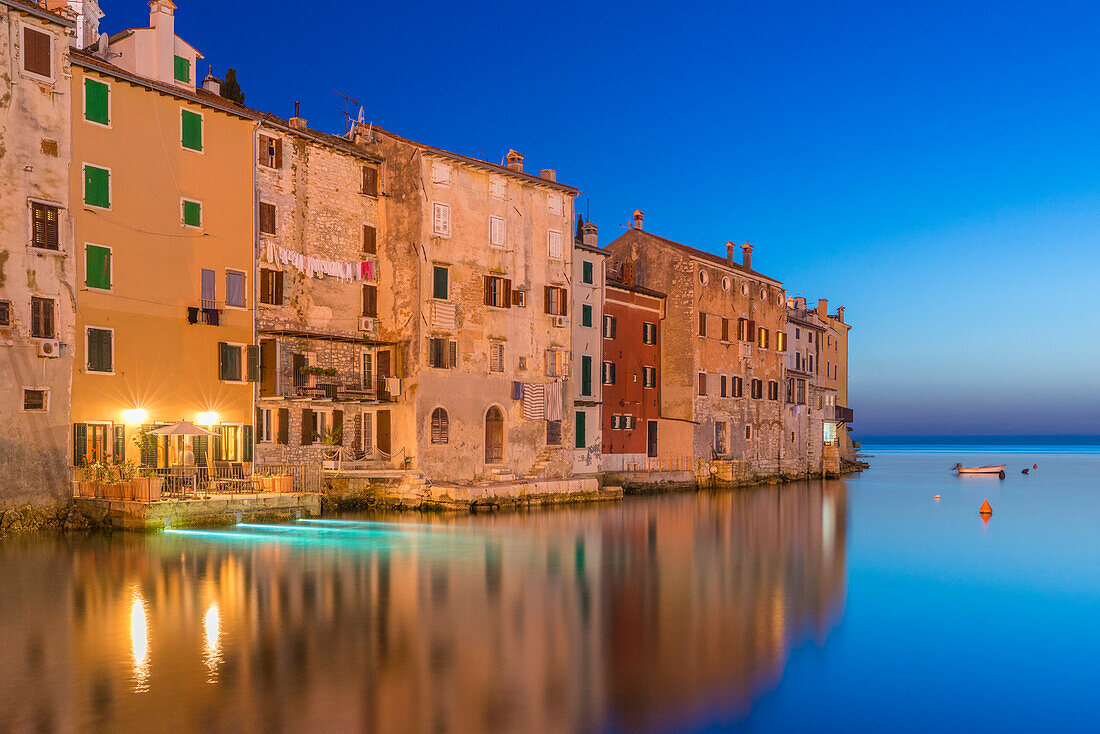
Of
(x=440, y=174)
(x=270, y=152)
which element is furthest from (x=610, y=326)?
(x=270, y=152)

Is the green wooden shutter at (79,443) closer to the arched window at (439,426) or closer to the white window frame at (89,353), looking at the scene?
the white window frame at (89,353)

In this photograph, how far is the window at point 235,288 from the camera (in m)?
29.9

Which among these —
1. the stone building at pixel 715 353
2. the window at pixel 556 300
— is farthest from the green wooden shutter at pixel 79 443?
the stone building at pixel 715 353

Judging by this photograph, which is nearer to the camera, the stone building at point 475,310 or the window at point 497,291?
the stone building at point 475,310

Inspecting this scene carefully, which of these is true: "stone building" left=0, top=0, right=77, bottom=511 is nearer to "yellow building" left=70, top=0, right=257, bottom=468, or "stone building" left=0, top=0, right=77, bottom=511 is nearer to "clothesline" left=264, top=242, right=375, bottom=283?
"yellow building" left=70, top=0, right=257, bottom=468

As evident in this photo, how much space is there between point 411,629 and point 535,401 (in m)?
24.5

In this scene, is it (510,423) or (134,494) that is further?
(510,423)

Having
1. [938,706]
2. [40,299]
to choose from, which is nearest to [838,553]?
[938,706]

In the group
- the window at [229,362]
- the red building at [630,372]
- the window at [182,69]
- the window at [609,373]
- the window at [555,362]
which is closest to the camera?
the window at [229,362]

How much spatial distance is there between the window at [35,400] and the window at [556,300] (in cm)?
2031

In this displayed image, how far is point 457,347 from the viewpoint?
3578 centimetres

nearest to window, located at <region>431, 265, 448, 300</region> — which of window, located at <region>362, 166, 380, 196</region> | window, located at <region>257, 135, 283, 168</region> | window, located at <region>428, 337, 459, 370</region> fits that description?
window, located at <region>428, 337, 459, 370</region>

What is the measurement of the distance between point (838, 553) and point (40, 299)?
2304 centimetres

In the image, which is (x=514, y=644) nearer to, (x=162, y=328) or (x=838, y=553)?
(x=838, y=553)
